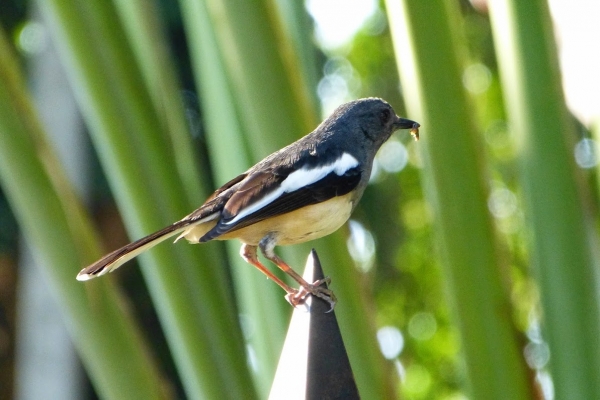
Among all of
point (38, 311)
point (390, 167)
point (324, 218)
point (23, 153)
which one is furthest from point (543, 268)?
point (390, 167)

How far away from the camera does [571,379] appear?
297 cm

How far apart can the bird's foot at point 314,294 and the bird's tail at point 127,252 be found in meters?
0.49

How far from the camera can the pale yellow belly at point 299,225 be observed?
311cm

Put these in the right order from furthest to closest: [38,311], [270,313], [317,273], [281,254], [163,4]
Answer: [38,311], [163,4], [281,254], [270,313], [317,273]

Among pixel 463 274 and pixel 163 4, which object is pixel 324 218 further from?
pixel 163 4

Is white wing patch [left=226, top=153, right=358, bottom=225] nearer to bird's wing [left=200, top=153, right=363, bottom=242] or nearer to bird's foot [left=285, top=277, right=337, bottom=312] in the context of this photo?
bird's wing [left=200, top=153, right=363, bottom=242]

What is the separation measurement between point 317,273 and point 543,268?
1055 mm

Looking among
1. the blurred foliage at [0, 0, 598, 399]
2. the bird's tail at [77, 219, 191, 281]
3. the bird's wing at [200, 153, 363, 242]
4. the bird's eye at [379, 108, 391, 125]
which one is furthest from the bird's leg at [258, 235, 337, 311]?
the blurred foliage at [0, 0, 598, 399]

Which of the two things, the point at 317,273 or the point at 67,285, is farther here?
the point at 67,285

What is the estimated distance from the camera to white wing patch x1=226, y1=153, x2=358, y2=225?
3.22 m

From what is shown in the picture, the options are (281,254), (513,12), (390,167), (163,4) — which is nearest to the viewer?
(513,12)

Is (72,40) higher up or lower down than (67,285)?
higher up

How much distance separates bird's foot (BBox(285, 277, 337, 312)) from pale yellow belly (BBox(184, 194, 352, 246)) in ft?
0.68

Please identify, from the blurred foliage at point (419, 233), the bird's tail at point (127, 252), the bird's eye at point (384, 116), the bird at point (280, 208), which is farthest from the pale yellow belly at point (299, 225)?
the blurred foliage at point (419, 233)
